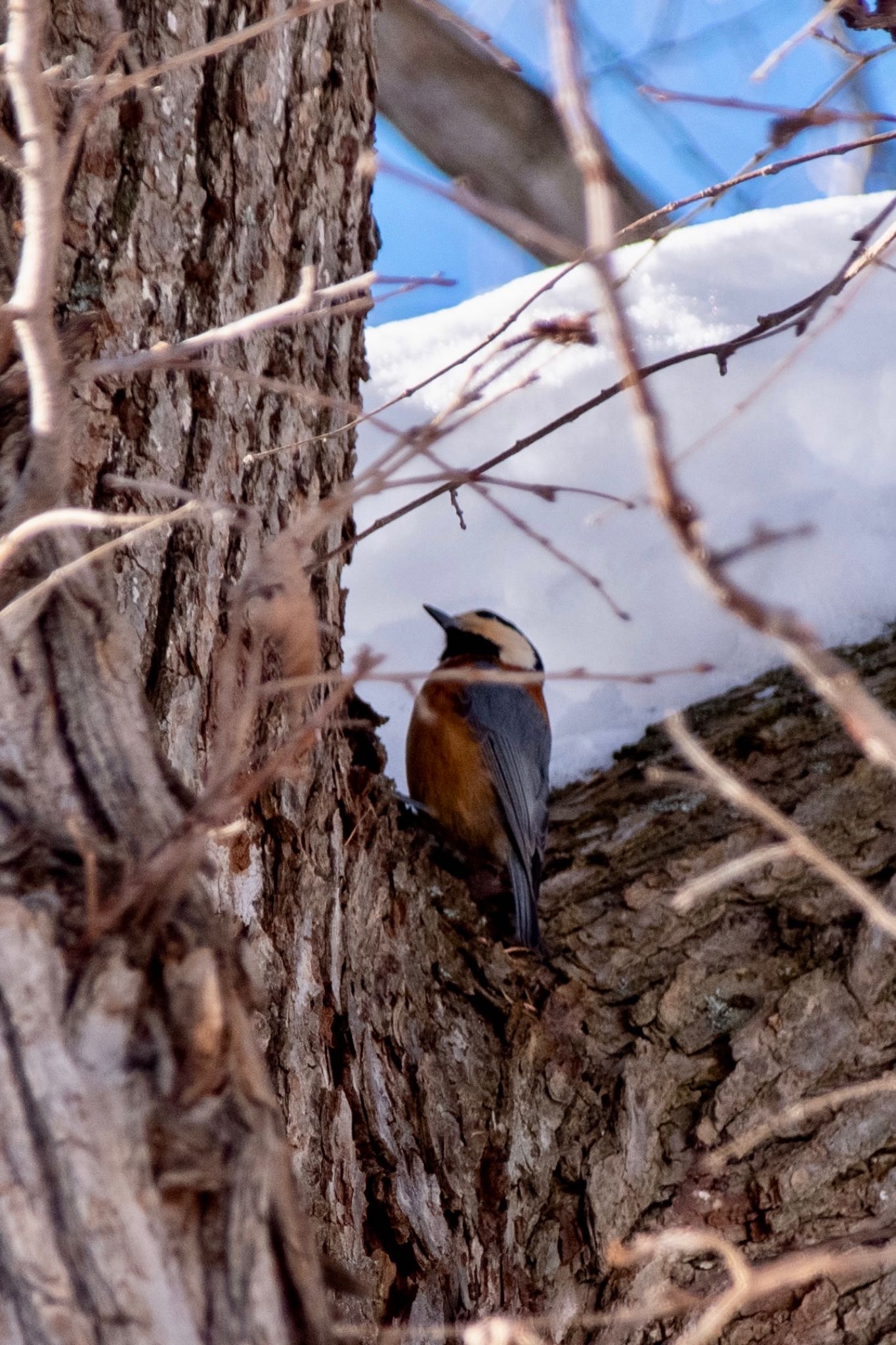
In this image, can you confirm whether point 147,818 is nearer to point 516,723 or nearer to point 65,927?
point 65,927

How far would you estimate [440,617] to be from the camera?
13.4ft

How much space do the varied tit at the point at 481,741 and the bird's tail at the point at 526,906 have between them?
361 millimetres

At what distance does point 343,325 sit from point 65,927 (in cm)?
188

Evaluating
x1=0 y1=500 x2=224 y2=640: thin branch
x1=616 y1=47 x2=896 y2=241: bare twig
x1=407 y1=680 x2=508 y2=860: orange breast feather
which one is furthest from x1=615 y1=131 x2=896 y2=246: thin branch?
x1=407 y1=680 x2=508 y2=860: orange breast feather

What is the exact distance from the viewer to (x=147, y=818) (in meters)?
1.22

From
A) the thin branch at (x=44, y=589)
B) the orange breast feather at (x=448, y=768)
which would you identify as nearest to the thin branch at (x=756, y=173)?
the thin branch at (x=44, y=589)

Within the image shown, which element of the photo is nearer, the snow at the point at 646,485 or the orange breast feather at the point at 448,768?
the snow at the point at 646,485

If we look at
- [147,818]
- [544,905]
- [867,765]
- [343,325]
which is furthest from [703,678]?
[147,818]

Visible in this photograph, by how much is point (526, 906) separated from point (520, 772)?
3.11 feet

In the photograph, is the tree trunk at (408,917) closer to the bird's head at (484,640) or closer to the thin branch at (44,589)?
the thin branch at (44,589)

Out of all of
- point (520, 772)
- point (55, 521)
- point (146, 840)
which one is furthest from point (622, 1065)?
point (55, 521)

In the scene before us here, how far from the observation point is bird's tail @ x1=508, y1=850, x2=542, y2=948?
A: 276 centimetres

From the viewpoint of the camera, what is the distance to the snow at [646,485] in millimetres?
3477

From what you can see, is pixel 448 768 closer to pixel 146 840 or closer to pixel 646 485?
pixel 646 485
